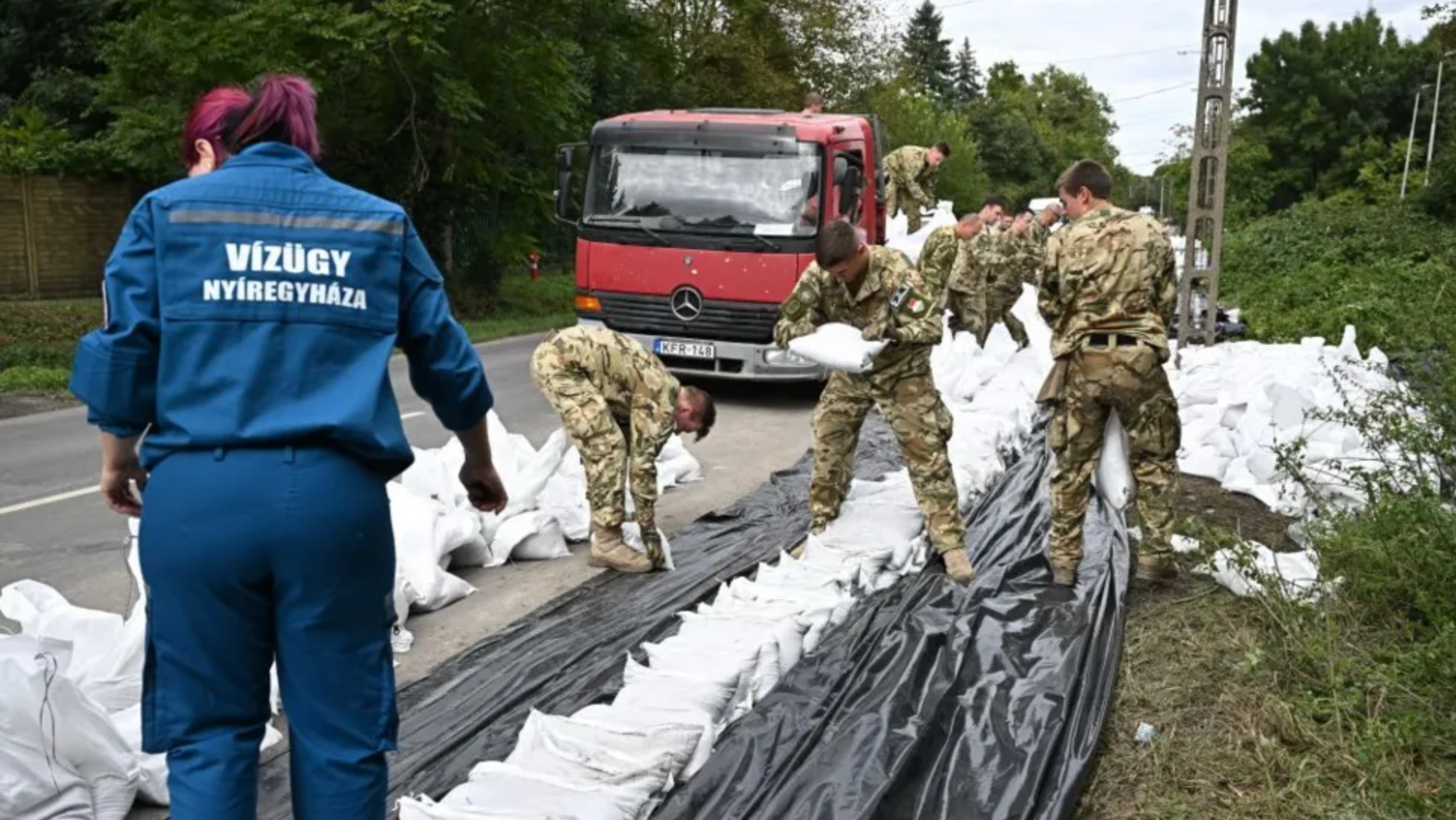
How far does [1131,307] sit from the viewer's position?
5.41m

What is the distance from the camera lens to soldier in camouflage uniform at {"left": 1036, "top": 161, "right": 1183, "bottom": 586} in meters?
5.39

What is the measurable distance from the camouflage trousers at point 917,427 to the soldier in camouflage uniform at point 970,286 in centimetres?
621

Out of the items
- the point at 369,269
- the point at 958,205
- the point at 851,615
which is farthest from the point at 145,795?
the point at 958,205

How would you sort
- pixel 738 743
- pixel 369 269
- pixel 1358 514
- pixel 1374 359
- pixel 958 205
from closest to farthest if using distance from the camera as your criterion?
pixel 369 269 → pixel 738 743 → pixel 1358 514 → pixel 1374 359 → pixel 958 205

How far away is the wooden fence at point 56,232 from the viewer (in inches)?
741

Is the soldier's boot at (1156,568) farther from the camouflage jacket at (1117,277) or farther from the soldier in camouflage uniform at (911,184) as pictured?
the soldier in camouflage uniform at (911,184)

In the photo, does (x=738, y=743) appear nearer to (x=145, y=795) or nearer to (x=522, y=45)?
(x=145, y=795)

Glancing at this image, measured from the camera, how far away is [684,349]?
10875mm

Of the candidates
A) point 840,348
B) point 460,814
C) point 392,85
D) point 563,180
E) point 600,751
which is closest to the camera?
point 460,814

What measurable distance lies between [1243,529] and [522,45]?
41.7ft

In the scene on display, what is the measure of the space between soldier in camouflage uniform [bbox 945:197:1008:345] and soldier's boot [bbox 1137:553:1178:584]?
6.35 metres

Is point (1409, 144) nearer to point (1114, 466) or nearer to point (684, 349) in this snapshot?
point (684, 349)

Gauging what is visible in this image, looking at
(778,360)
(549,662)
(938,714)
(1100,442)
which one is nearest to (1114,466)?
(1100,442)

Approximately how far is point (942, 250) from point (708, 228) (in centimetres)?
226
